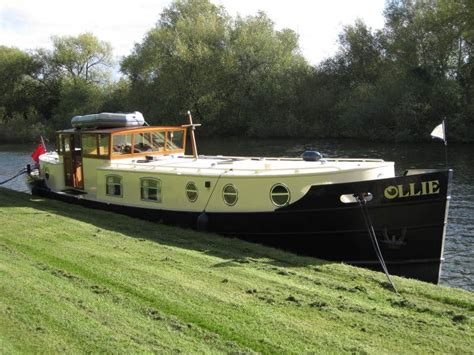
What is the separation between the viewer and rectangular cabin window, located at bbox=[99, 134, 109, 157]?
53.5 feet

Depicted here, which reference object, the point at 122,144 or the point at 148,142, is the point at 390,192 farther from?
the point at 122,144

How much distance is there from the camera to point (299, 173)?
40.8ft

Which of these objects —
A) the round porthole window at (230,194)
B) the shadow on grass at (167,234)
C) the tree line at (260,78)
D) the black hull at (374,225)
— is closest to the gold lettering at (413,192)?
the black hull at (374,225)

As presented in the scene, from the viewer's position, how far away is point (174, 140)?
17.8 m

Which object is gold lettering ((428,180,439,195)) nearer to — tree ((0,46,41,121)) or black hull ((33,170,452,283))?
black hull ((33,170,452,283))

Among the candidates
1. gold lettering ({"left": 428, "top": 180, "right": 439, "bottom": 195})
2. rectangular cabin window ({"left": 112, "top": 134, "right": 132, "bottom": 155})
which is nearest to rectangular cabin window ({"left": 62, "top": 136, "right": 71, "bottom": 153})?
rectangular cabin window ({"left": 112, "top": 134, "right": 132, "bottom": 155})

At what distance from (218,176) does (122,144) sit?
4711 millimetres

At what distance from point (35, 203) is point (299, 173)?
32.2ft

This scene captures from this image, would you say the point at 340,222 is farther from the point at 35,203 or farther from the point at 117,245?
the point at 35,203

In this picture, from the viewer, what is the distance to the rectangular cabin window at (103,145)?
1631cm

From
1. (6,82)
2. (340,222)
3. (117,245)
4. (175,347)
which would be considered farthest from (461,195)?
(6,82)

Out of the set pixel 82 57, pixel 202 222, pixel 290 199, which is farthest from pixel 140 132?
pixel 82 57

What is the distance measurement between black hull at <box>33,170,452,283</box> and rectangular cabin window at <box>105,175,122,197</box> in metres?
4.65

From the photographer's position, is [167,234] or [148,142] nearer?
[167,234]
